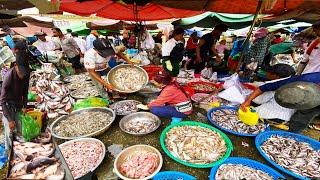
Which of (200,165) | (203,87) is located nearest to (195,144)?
(200,165)

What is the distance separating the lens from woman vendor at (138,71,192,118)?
464cm

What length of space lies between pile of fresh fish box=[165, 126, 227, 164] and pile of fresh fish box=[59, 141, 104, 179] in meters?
1.24

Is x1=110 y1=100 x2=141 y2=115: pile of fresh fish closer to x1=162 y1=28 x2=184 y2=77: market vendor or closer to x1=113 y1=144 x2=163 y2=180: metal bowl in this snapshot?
x1=113 y1=144 x2=163 y2=180: metal bowl

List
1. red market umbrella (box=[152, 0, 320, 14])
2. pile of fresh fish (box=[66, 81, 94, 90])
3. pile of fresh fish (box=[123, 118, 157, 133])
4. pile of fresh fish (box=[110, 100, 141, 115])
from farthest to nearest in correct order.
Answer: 1. pile of fresh fish (box=[66, 81, 94, 90])
2. red market umbrella (box=[152, 0, 320, 14])
3. pile of fresh fish (box=[110, 100, 141, 115])
4. pile of fresh fish (box=[123, 118, 157, 133])

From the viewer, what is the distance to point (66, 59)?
29.4 ft

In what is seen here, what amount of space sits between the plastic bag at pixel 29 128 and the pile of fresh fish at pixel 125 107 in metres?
2.41

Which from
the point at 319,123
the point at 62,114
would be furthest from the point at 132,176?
the point at 319,123

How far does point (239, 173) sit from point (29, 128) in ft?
9.59

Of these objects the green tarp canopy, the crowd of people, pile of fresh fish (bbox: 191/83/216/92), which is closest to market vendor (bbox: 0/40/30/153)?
the crowd of people

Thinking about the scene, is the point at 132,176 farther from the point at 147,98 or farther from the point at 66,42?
the point at 66,42

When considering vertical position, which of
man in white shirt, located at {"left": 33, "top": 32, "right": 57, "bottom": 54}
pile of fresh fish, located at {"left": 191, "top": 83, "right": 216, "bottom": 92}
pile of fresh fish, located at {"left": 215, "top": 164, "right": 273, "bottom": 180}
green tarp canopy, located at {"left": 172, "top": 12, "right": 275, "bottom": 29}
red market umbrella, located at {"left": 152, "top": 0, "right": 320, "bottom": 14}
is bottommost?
pile of fresh fish, located at {"left": 215, "top": 164, "right": 273, "bottom": 180}

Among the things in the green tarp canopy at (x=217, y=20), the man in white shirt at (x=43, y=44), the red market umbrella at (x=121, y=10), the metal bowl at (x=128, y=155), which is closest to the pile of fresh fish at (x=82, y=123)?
the metal bowl at (x=128, y=155)

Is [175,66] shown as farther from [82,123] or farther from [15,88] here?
[15,88]

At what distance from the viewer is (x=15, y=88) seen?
3.76 m
